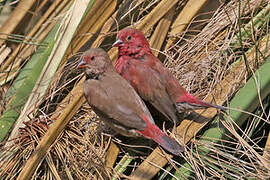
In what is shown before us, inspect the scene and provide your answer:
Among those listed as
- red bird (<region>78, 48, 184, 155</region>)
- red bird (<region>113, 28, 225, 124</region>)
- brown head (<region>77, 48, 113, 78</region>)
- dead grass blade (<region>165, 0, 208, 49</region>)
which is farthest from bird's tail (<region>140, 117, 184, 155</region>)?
dead grass blade (<region>165, 0, 208, 49</region>)

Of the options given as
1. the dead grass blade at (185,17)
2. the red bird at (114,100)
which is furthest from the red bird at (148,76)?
the dead grass blade at (185,17)

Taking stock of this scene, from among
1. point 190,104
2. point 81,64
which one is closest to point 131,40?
point 81,64

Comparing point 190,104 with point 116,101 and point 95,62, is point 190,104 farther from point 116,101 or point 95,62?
point 95,62

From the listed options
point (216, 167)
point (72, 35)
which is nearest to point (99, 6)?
point (72, 35)

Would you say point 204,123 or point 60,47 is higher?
point 60,47

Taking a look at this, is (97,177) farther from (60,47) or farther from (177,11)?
(177,11)

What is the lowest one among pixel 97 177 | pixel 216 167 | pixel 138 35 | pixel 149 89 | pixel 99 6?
pixel 216 167
